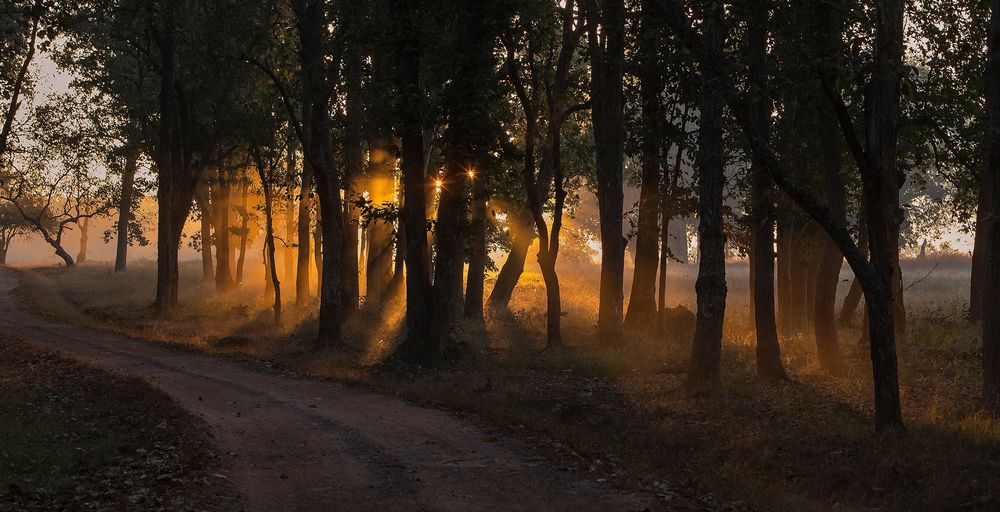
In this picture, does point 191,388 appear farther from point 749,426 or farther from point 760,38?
point 760,38

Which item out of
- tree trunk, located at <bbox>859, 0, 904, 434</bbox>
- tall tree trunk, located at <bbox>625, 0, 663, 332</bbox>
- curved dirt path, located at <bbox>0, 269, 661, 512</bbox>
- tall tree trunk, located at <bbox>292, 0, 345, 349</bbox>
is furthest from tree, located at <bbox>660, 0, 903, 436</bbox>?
tall tree trunk, located at <bbox>292, 0, 345, 349</bbox>

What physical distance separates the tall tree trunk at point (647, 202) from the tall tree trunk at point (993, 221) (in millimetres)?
8819

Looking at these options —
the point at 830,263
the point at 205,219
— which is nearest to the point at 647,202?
the point at 830,263

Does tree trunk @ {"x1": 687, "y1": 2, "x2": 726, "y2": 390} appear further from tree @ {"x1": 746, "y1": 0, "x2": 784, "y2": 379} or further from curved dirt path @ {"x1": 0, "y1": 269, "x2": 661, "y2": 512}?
curved dirt path @ {"x1": 0, "y1": 269, "x2": 661, "y2": 512}

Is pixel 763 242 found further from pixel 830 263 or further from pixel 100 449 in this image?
pixel 100 449

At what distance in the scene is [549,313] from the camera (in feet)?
77.6

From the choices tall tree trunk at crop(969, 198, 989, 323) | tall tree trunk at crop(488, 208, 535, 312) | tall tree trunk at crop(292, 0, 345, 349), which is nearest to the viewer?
tall tree trunk at crop(292, 0, 345, 349)

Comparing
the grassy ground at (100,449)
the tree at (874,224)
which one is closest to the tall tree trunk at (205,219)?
the grassy ground at (100,449)

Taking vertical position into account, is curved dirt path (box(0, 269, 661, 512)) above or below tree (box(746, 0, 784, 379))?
below

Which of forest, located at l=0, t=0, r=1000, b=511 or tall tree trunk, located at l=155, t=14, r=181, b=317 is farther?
tall tree trunk, located at l=155, t=14, r=181, b=317

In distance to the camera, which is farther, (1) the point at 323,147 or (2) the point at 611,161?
(1) the point at 323,147

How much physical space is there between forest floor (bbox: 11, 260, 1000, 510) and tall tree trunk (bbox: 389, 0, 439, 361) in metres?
0.88

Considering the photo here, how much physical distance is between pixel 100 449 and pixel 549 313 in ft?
43.6

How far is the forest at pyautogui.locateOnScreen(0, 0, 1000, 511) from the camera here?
11375mm
